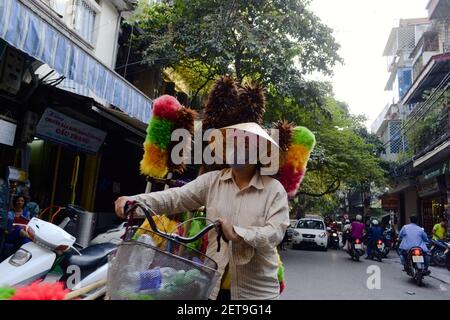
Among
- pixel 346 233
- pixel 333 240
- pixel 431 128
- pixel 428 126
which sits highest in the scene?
pixel 428 126

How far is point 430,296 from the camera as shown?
6668 mm

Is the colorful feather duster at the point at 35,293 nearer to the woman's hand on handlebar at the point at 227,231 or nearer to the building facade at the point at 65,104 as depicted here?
the woman's hand on handlebar at the point at 227,231

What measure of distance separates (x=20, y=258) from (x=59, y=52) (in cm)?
266

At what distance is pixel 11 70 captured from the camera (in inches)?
208

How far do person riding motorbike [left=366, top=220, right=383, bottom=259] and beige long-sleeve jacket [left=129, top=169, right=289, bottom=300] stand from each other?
36.8ft

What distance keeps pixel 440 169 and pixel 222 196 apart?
13231 mm

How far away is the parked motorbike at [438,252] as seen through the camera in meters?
9.67

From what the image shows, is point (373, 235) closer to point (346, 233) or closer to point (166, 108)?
point (346, 233)

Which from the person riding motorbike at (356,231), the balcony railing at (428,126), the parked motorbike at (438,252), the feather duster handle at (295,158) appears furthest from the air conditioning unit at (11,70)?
the balcony railing at (428,126)

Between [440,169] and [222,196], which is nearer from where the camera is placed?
[222,196]

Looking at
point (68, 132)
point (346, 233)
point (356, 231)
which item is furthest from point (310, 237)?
point (68, 132)

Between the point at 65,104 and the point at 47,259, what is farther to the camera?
the point at 65,104
